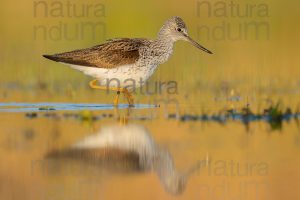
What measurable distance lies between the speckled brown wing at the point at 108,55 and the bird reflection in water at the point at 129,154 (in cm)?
231

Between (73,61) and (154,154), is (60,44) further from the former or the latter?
(154,154)

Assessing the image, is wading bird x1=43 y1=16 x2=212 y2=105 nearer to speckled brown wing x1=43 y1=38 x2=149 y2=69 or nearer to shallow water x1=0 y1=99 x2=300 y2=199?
speckled brown wing x1=43 y1=38 x2=149 y2=69

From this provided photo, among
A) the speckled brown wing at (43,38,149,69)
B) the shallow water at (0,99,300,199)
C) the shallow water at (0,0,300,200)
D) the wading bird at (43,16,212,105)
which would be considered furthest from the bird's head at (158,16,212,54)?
the shallow water at (0,99,300,199)

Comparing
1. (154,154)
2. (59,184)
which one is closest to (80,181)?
(59,184)

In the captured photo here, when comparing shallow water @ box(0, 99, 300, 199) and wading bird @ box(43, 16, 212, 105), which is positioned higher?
wading bird @ box(43, 16, 212, 105)

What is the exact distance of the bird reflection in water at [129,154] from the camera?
7.20m

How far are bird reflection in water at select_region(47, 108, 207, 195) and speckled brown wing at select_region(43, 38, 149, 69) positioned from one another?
231cm

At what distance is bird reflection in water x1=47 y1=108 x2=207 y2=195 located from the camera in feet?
23.6

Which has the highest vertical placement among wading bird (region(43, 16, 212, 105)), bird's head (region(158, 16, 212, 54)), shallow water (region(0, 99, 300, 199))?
bird's head (region(158, 16, 212, 54))

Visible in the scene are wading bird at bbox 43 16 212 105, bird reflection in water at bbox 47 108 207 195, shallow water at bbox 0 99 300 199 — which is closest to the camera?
shallow water at bbox 0 99 300 199

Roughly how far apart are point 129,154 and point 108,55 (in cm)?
375

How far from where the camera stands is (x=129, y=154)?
25.9ft

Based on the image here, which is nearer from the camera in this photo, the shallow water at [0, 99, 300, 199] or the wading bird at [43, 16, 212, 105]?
the shallow water at [0, 99, 300, 199]

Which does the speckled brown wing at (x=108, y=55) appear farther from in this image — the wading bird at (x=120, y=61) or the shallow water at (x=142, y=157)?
the shallow water at (x=142, y=157)
